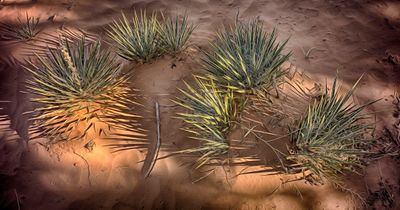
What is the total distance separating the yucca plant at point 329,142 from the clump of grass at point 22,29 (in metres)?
3.90

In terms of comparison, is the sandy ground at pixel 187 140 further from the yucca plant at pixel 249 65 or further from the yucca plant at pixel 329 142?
the yucca plant at pixel 249 65

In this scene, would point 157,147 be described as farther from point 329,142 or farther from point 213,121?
point 329,142

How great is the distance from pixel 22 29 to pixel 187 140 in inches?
126

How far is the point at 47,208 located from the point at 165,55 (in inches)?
82.5

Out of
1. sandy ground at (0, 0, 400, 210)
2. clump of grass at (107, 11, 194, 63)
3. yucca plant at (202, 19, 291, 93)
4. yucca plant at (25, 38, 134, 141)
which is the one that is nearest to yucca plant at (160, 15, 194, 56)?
clump of grass at (107, 11, 194, 63)

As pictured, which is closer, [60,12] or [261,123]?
[261,123]

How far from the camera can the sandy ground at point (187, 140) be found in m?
2.34

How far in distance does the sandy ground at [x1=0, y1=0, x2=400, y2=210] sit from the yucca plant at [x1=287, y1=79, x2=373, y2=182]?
171 mm

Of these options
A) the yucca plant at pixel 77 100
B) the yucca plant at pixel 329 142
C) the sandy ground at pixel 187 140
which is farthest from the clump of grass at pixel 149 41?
the yucca plant at pixel 329 142

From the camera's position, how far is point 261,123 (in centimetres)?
267

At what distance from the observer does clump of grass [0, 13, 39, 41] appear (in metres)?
3.85

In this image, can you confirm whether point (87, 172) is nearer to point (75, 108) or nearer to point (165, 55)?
point (75, 108)

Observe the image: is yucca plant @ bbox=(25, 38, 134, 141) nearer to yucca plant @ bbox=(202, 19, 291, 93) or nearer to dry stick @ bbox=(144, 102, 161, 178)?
dry stick @ bbox=(144, 102, 161, 178)

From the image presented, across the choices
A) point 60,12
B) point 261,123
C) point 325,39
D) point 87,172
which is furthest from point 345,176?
point 60,12
